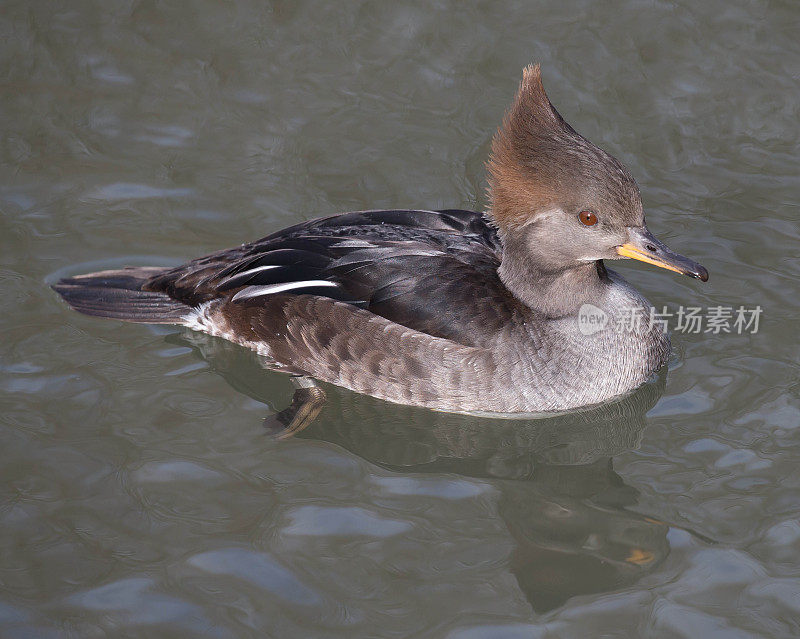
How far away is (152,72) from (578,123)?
3831 mm

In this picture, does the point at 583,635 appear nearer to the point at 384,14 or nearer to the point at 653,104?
the point at 653,104

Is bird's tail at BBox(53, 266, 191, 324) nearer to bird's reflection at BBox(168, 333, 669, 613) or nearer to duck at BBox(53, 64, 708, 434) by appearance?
duck at BBox(53, 64, 708, 434)

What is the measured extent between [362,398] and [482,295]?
1035 millimetres

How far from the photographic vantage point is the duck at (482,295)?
19.4ft

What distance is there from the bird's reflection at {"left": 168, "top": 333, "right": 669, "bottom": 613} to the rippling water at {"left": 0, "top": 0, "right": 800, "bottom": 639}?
0.06 ft

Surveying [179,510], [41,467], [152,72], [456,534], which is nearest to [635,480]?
[456,534]

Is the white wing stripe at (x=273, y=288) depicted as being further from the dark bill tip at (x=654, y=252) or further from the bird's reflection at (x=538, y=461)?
the dark bill tip at (x=654, y=252)

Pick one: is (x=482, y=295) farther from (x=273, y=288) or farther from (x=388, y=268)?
(x=273, y=288)

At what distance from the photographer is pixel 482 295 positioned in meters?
6.25

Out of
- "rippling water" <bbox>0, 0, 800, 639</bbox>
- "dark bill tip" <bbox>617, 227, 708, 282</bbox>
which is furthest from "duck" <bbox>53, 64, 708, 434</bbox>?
"rippling water" <bbox>0, 0, 800, 639</bbox>

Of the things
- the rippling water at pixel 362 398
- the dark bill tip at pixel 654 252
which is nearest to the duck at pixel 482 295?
the dark bill tip at pixel 654 252

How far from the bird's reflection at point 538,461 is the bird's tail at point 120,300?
0.68ft

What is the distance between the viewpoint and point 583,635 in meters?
4.87

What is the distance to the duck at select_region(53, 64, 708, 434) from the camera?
5910 millimetres
